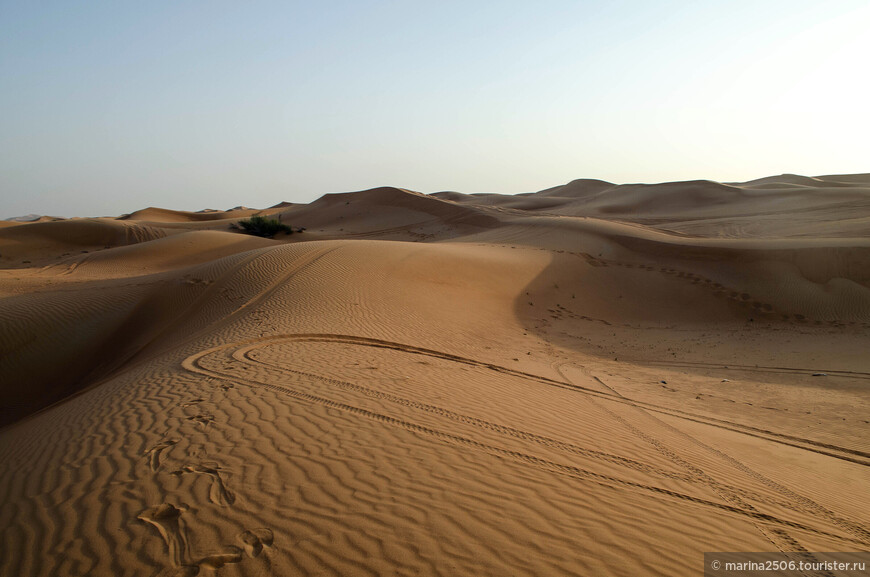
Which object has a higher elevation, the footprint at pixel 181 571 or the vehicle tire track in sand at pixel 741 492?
the footprint at pixel 181 571

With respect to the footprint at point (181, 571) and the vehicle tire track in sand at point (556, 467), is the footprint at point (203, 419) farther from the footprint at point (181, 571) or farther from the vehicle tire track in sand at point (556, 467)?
the footprint at point (181, 571)

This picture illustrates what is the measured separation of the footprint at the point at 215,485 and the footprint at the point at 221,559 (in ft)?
1.70

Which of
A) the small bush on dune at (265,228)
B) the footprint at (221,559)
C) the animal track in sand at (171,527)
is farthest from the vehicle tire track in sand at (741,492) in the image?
the small bush on dune at (265,228)

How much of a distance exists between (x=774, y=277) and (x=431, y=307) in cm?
1070

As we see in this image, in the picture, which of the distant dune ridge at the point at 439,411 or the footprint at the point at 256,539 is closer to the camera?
the footprint at the point at 256,539

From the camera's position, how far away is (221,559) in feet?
8.99

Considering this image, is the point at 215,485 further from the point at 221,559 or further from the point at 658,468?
the point at 658,468

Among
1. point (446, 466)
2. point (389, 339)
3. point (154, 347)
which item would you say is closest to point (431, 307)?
point (389, 339)

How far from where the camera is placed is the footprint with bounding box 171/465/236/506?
3311 millimetres

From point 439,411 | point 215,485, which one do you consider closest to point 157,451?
point 215,485

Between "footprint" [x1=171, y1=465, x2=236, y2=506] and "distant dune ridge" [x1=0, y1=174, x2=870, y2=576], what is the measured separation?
2cm

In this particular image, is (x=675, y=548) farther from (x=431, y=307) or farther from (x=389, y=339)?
(x=431, y=307)

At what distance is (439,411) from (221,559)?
277 cm

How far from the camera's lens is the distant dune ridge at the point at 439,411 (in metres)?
3.02
